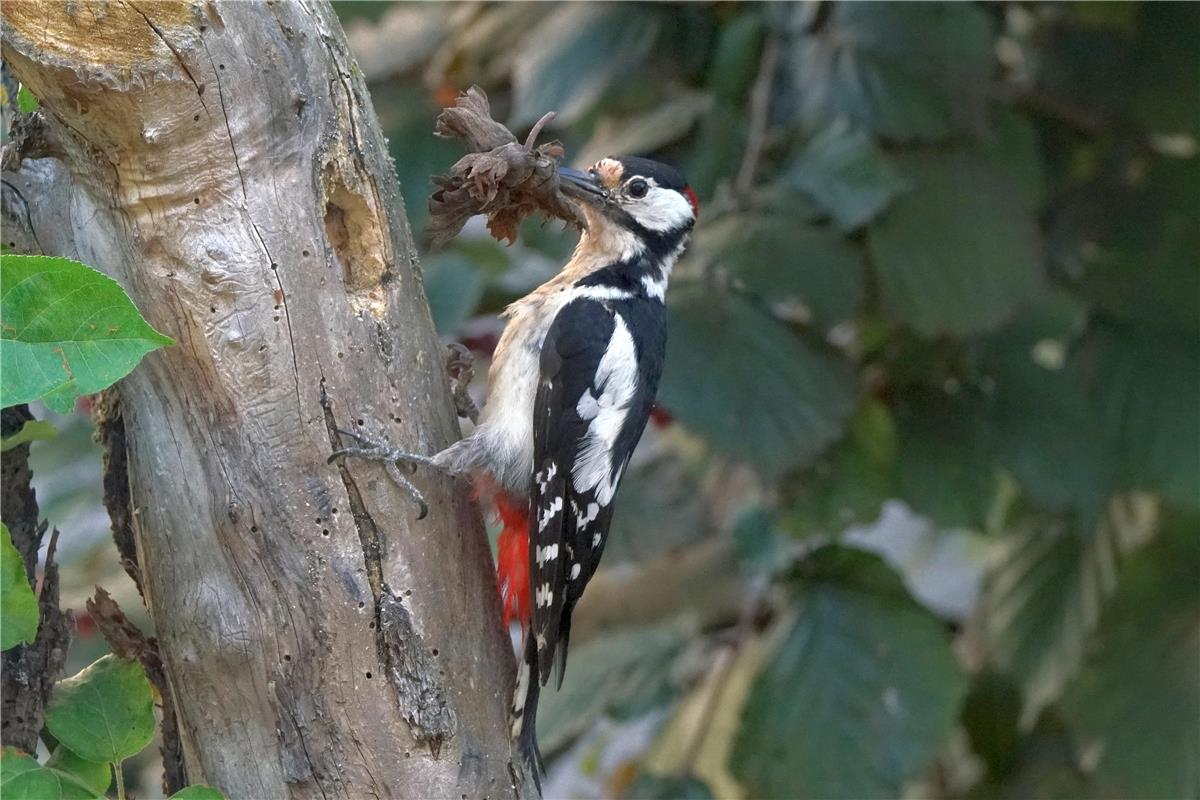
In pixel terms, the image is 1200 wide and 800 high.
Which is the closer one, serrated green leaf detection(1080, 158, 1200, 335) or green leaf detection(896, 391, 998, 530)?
green leaf detection(896, 391, 998, 530)

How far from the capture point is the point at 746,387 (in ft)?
8.68

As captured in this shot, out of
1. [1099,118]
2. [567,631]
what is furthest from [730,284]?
[1099,118]

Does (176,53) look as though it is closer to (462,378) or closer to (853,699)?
(462,378)

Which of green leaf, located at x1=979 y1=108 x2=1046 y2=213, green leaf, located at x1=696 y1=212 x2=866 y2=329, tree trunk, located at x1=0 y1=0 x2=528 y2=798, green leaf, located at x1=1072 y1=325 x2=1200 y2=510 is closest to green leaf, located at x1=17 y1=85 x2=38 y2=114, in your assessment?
tree trunk, located at x1=0 y1=0 x2=528 y2=798

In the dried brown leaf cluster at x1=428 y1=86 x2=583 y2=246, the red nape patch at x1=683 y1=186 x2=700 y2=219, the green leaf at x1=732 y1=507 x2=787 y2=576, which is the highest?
the dried brown leaf cluster at x1=428 y1=86 x2=583 y2=246

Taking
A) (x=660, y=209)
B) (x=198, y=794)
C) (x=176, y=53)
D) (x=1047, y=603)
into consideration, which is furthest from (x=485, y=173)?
(x=1047, y=603)

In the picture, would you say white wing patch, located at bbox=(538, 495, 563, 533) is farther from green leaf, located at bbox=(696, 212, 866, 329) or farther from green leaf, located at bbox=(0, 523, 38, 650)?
green leaf, located at bbox=(0, 523, 38, 650)

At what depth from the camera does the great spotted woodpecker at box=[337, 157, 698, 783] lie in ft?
6.54

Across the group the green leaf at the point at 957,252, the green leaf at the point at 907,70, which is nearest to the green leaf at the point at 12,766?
the green leaf at the point at 957,252

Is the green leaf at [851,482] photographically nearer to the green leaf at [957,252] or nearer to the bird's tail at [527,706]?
the green leaf at [957,252]

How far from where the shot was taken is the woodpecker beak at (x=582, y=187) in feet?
7.71

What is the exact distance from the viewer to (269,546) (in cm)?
161

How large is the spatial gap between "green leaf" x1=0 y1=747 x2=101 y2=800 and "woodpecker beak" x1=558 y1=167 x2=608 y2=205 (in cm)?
135

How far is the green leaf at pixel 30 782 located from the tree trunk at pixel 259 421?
0.87ft
